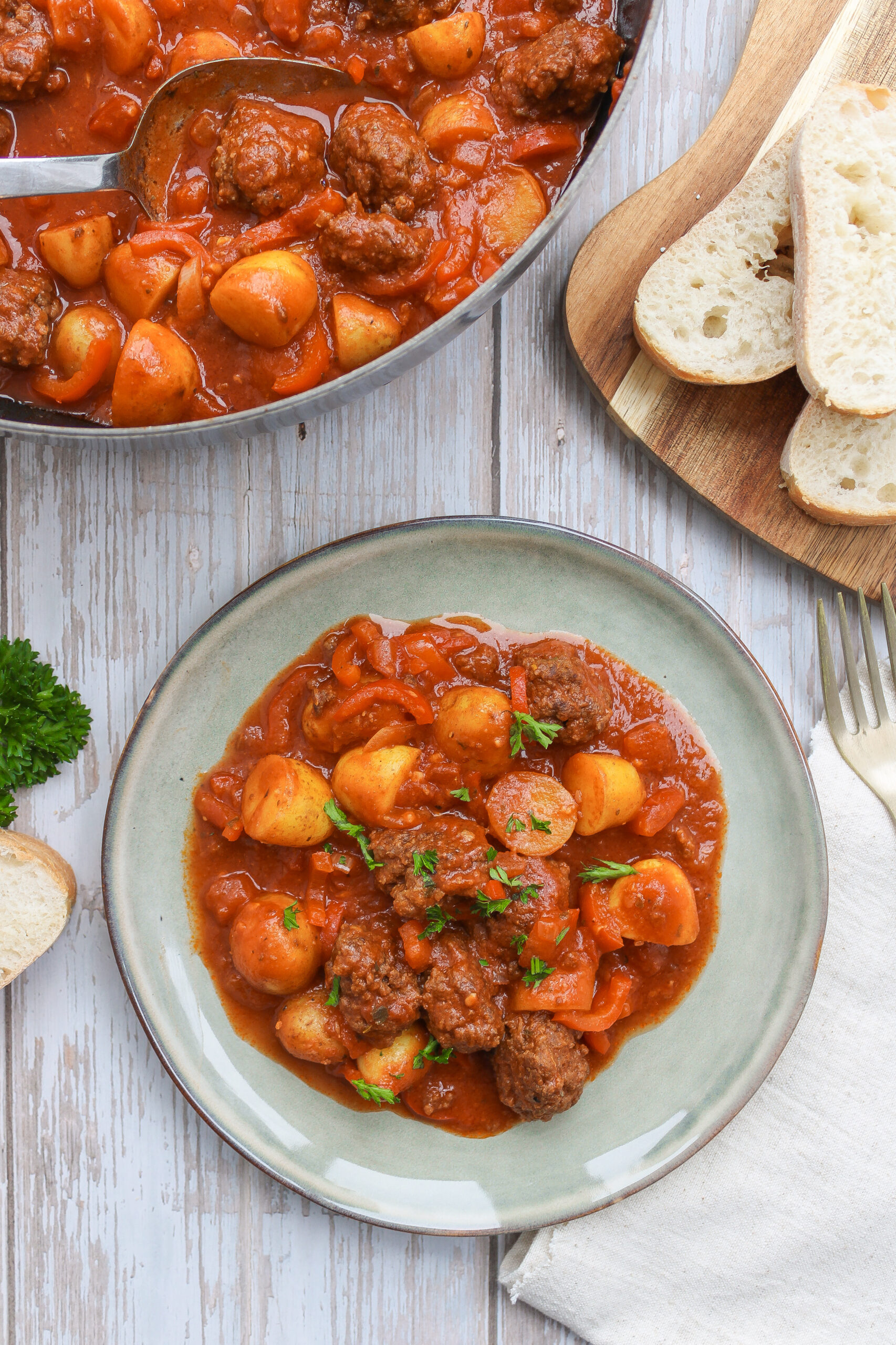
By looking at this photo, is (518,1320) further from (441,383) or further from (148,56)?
(148,56)

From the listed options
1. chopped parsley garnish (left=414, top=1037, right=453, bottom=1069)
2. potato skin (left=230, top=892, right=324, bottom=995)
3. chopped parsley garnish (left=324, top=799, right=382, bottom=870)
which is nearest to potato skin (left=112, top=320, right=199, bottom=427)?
chopped parsley garnish (left=324, top=799, right=382, bottom=870)

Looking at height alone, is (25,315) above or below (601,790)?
above

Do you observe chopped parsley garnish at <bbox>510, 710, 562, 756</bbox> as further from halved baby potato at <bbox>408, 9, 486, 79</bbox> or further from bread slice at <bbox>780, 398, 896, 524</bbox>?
halved baby potato at <bbox>408, 9, 486, 79</bbox>

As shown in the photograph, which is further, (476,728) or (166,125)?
(476,728)

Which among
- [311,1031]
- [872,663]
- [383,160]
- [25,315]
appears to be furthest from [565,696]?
[25,315]

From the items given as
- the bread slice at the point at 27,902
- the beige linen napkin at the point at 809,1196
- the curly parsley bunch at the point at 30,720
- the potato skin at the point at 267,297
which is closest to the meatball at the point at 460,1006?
the beige linen napkin at the point at 809,1196

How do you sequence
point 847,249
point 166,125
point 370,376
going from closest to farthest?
point 370,376 < point 166,125 < point 847,249

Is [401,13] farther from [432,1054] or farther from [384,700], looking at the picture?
[432,1054]
